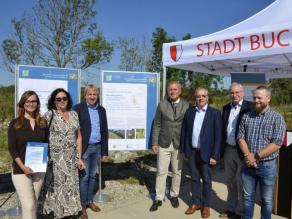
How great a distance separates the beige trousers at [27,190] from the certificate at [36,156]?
14 centimetres

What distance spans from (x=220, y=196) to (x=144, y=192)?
129 centimetres

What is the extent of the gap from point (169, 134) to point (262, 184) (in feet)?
5.14

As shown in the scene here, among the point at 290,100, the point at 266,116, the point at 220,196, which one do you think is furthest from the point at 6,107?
the point at 290,100

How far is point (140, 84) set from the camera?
5.75m

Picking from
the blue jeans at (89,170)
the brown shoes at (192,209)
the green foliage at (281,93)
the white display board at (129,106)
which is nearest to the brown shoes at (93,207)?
the blue jeans at (89,170)

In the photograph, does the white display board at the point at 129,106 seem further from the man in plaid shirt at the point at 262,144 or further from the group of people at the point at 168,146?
the man in plaid shirt at the point at 262,144

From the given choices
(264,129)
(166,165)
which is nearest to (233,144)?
(264,129)

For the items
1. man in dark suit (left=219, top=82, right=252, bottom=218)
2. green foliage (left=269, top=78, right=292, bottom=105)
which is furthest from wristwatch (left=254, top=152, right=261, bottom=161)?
green foliage (left=269, top=78, right=292, bottom=105)

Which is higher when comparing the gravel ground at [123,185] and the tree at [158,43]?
the tree at [158,43]

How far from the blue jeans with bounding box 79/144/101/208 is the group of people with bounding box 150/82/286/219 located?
0.89m

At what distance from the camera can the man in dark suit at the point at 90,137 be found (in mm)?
4578

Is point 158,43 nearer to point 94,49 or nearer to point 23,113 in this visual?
point 94,49

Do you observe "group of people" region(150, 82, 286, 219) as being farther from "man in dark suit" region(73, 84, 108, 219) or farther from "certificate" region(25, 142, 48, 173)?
"certificate" region(25, 142, 48, 173)

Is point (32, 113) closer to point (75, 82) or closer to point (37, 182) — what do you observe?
point (37, 182)
